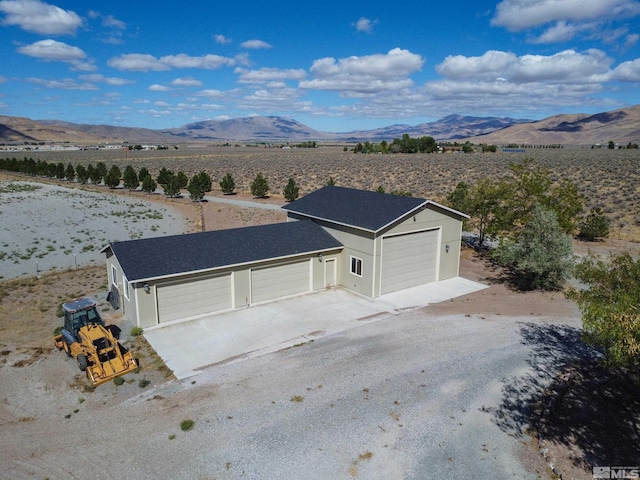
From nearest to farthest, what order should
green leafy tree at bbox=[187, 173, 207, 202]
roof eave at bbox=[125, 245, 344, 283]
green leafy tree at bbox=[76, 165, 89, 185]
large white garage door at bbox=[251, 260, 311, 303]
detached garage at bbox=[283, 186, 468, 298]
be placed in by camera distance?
roof eave at bbox=[125, 245, 344, 283]
large white garage door at bbox=[251, 260, 311, 303]
detached garage at bbox=[283, 186, 468, 298]
green leafy tree at bbox=[187, 173, 207, 202]
green leafy tree at bbox=[76, 165, 89, 185]

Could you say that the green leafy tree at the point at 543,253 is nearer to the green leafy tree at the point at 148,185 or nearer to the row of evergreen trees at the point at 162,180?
the row of evergreen trees at the point at 162,180

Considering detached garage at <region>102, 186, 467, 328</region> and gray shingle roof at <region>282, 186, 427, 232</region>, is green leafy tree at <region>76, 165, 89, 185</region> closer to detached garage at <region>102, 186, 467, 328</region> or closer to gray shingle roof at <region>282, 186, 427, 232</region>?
gray shingle roof at <region>282, 186, 427, 232</region>

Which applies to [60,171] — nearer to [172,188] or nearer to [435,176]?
[172,188]

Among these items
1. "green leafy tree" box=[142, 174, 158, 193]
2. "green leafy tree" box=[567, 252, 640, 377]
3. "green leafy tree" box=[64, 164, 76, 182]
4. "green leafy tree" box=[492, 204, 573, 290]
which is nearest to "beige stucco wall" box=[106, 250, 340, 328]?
"green leafy tree" box=[492, 204, 573, 290]

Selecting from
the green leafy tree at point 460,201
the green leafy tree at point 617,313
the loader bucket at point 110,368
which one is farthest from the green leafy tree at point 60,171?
the green leafy tree at point 617,313

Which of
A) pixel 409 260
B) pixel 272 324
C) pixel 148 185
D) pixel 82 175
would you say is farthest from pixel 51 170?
pixel 409 260
